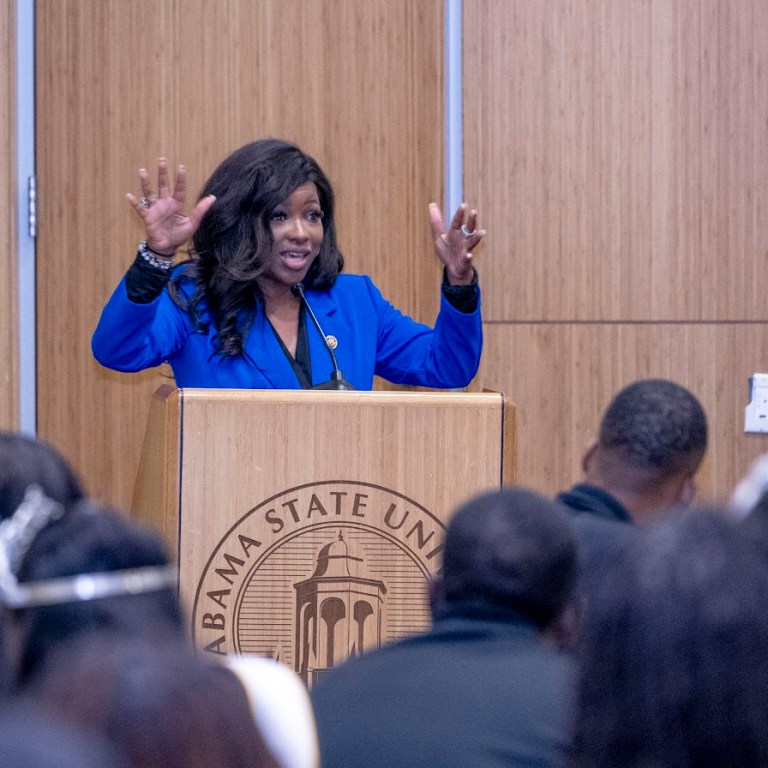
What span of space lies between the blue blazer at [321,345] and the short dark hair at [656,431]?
0.78 m

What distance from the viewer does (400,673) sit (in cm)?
146

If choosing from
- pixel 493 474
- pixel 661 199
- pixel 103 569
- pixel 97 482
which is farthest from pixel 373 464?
pixel 661 199

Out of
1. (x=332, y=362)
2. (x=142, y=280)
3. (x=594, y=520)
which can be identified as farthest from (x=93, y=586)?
(x=332, y=362)

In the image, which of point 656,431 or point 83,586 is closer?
point 83,586

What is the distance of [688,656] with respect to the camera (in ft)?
2.71

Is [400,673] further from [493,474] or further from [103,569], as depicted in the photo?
[493,474]

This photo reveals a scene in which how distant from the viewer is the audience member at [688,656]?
826 millimetres

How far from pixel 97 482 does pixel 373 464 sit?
1908mm

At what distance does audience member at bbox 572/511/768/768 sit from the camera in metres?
0.83

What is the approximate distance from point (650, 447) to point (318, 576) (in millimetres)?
642

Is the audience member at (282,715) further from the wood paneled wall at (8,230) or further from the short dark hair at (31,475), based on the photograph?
the wood paneled wall at (8,230)

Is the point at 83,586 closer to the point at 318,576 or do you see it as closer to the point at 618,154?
the point at 318,576

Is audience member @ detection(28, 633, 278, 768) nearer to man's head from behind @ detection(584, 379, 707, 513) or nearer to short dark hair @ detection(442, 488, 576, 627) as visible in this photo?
short dark hair @ detection(442, 488, 576, 627)

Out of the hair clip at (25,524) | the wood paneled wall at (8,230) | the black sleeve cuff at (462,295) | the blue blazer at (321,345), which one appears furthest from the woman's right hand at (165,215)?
the hair clip at (25,524)
